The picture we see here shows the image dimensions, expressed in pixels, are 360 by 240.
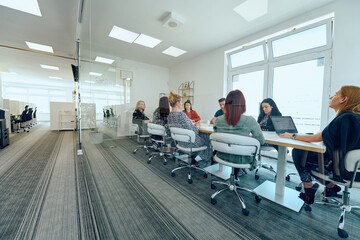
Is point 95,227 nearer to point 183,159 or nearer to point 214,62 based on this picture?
point 183,159

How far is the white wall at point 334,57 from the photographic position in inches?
85.5

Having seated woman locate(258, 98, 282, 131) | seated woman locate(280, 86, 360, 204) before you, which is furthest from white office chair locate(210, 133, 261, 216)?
seated woman locate(258, 98, 282, 131)

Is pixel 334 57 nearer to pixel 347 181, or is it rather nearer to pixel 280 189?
pixel 347 181

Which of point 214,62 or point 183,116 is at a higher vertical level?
point 214,62

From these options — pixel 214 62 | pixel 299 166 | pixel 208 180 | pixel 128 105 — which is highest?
pixel 214 62

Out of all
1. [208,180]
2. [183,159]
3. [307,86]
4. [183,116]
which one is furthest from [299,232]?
[307,86]

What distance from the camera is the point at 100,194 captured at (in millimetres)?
1643

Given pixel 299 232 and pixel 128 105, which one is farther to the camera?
pixel 128 105

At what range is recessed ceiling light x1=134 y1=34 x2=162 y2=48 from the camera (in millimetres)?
3641

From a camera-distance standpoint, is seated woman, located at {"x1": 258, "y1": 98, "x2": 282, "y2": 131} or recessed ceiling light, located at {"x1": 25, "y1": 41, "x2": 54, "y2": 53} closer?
seated woman, located at {"x1": 258, "y1": 98, "x2": 282, "y2": 131}

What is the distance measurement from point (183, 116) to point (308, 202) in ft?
5.51

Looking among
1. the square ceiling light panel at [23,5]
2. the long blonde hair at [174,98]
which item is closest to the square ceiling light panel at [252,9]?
the long blonde hair at [174,98]

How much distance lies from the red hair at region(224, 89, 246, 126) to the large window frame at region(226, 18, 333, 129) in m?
2.26

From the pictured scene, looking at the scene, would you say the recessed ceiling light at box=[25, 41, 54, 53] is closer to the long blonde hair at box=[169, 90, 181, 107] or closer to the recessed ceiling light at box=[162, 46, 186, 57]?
the recessed ceiling light at box=[162, 46, 186, 57]
